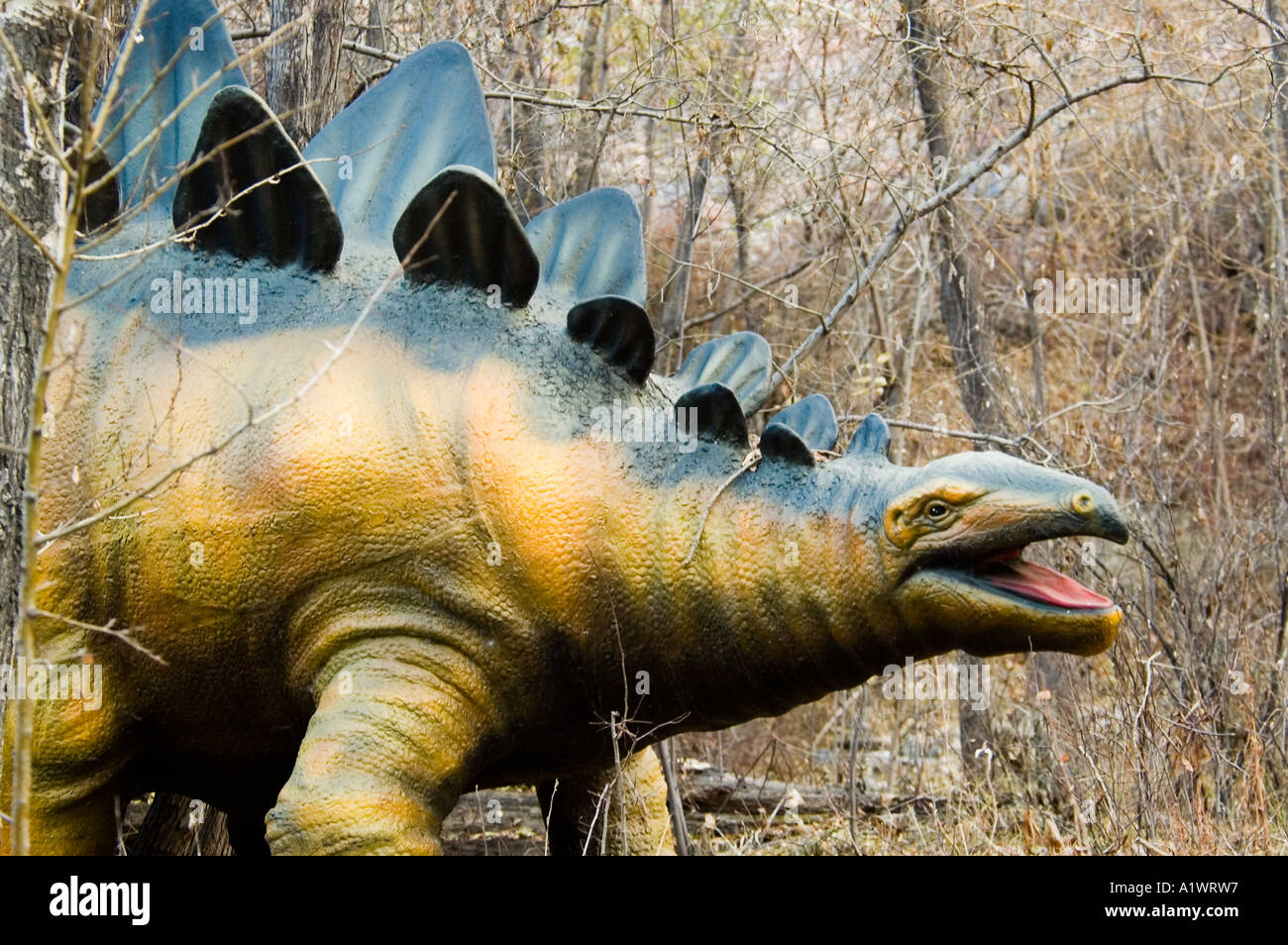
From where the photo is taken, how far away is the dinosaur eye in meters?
3.19

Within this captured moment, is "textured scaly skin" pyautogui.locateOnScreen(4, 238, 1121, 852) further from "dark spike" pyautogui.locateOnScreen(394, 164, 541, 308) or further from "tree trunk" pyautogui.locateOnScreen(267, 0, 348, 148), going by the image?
"tree trunk" pyautogui.locateOnScreen(267, 0, 348, 148)

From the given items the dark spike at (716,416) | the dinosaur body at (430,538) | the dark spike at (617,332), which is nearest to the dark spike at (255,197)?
the dinosaur body at (430,538)

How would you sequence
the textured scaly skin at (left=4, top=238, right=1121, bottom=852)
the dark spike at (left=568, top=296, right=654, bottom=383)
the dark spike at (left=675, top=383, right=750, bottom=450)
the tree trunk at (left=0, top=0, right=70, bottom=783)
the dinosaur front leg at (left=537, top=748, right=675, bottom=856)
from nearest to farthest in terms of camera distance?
the tree trunk at (left=0, top=0, right=70, bottom=783) < the textured scaly skin at (left=4, top=238, right=1121, bottom=852) < the dark spike at (left=675, top=383, right=750, bottom=450) < the dark spike at (left=568, top=296, right=654, bottom=383) < the dinosaur front leg at (left=537, top=748, right=675, bottom=856)

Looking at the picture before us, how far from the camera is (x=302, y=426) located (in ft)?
11.1

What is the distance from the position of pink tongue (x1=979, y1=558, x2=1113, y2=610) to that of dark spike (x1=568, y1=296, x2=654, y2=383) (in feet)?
3.01

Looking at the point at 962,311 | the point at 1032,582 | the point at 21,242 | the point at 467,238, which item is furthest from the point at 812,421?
the point at 962,311

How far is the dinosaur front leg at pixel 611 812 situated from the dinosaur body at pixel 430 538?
0.40 metres

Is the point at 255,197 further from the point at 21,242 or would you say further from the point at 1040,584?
the point at 1040,584

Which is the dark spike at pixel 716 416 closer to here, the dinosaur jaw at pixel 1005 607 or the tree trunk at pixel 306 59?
the dinosaur jaw at pixel 1005 607

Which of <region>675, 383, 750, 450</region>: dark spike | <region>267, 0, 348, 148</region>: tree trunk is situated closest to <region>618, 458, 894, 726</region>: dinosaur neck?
<region>675, 383, 750, 450</region>: dark spike

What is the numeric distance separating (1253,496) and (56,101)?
889cm
